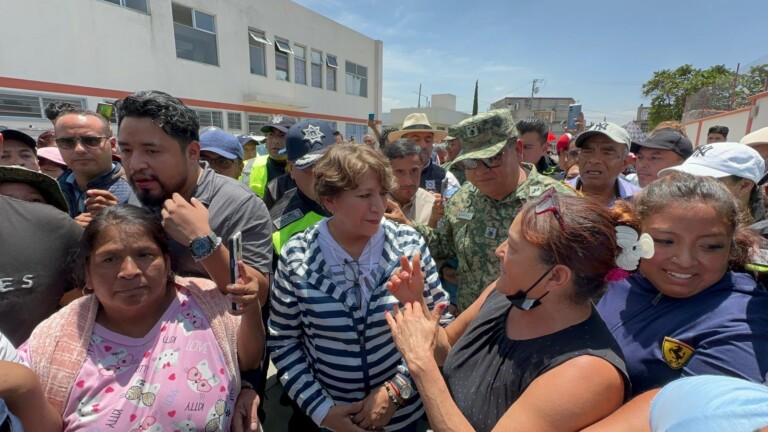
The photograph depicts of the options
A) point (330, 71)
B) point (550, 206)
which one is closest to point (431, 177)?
point (550, 206)

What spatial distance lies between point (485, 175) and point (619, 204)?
1.01m

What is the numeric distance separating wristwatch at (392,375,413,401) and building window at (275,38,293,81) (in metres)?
17.0

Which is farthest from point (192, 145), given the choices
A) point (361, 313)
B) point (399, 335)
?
point (399, 335)

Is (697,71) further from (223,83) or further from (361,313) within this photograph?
(361,313)

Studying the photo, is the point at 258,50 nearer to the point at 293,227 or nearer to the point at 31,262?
the point at 293,227

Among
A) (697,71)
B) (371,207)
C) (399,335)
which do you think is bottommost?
(399,335)

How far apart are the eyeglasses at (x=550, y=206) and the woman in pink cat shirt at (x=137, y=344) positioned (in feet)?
3.68

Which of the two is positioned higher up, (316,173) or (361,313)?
(316,173)

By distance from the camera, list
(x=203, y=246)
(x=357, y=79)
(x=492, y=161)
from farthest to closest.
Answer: (x=357, y=79) < (x=492, y=161) < (x=203, y=246)

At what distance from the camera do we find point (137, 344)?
143 cm

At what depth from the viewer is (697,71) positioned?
28.0 metres

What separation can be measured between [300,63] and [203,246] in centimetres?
1817

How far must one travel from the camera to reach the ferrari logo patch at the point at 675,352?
115 centimetres

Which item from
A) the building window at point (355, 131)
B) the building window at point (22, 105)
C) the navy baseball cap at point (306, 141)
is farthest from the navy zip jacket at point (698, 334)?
the building window at point (355, 131)
